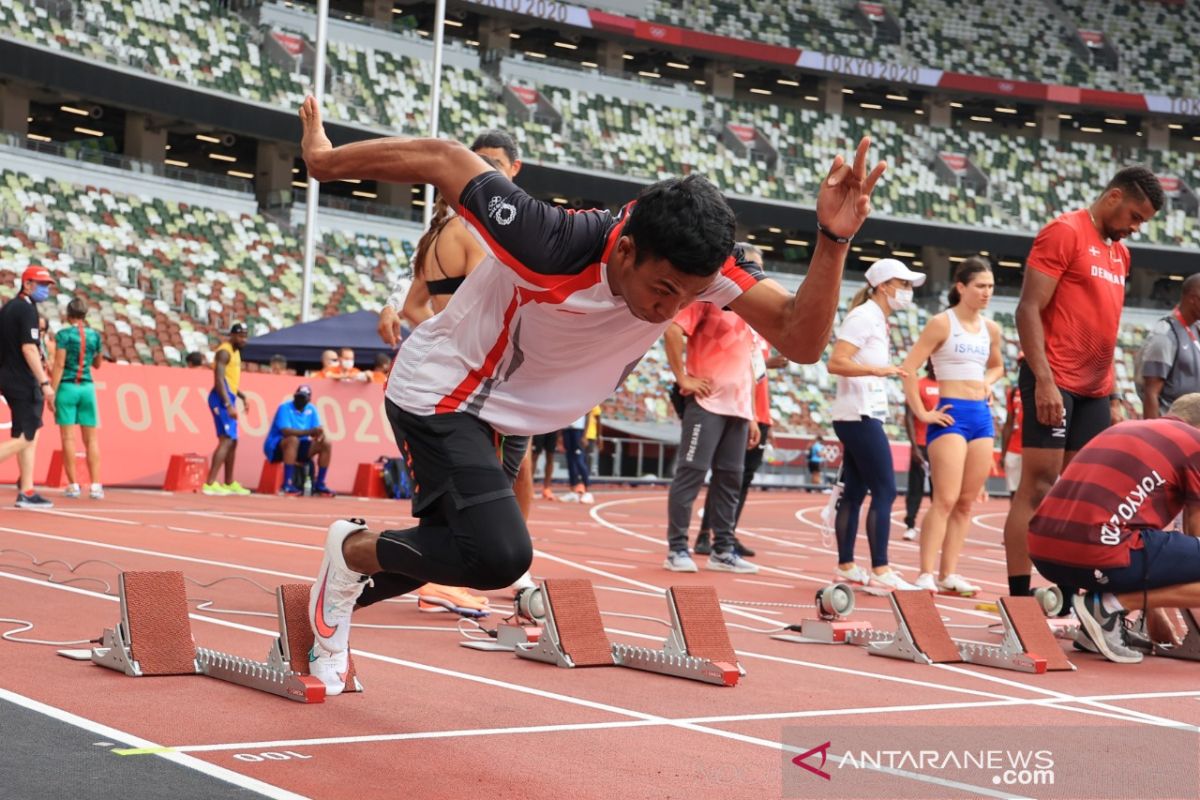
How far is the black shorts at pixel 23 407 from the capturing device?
454 inches

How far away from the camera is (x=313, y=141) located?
13.1 feet

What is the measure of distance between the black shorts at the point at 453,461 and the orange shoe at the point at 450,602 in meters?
2.57

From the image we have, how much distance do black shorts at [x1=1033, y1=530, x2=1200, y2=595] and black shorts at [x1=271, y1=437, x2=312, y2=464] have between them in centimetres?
1279

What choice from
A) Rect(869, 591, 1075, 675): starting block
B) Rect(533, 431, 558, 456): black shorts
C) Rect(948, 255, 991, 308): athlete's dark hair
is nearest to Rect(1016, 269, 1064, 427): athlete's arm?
Rect(869, 591, 1075, 675): starting block

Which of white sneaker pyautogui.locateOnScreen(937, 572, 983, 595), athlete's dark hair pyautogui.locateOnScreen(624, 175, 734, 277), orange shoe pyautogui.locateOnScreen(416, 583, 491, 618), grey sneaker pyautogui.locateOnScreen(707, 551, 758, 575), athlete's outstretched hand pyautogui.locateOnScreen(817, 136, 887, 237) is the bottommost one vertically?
grey sneaker pyautogui.locateOnScreen(707, 551, 758, 575)

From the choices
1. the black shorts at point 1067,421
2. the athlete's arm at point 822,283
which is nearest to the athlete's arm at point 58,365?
the black shorts at point 1067,421

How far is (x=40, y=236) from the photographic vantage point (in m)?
28.2

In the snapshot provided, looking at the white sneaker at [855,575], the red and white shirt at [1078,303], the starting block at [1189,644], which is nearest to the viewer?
the starting block at [1189,644]

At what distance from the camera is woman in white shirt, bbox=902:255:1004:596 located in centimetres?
865

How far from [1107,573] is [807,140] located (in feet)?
143

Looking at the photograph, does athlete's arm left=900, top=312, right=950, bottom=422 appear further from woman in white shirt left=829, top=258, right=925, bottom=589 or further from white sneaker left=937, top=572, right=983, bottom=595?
white sneaker left=937, top=572, right=983, bottom=595

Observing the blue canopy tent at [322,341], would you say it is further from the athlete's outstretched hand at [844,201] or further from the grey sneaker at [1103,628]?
the athlete's outstretched hand at [844,201]

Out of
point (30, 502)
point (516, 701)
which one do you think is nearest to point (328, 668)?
point (516, 701)

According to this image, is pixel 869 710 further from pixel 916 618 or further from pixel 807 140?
pixel 807 140
